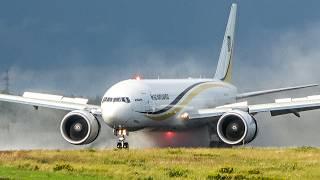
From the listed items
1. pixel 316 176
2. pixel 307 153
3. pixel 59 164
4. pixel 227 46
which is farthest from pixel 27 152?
pixel 227 46

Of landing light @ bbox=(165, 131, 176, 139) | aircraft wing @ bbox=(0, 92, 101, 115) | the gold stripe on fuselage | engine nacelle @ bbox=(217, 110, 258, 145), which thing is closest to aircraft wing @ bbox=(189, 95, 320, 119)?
engine nacelle @ bbox=(217, 110, 258, 145)

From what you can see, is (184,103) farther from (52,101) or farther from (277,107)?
(52,101)

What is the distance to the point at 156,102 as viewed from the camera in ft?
240

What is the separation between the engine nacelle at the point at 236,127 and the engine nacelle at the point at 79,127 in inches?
336

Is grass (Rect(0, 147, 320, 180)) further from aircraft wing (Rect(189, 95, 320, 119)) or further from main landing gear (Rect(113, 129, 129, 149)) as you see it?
aircraft wing (Rect(189, 95, 320, 119))

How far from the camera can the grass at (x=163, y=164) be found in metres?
46.6

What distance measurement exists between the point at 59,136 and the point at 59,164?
112 ft

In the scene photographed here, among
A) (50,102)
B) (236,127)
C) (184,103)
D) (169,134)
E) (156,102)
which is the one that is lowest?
(236,127)

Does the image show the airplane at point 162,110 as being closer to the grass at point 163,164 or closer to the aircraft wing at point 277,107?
the aircraft wing at point 277,107

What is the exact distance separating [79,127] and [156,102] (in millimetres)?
5628

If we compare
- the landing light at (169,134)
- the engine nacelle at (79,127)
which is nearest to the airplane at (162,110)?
the engine nacelle at (79,127)

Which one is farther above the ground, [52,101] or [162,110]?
[52,101]

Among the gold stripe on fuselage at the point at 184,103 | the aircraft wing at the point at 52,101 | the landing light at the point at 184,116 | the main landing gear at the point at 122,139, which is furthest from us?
the aircraft wing at the point at 52,101

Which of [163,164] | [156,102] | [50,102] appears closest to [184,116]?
[156,102]
